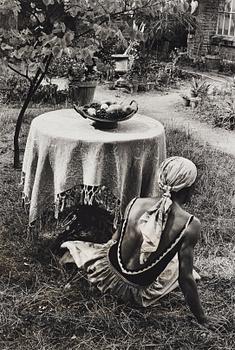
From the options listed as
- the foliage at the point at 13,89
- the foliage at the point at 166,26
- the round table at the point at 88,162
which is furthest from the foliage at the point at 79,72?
the round table at the point at 88,162

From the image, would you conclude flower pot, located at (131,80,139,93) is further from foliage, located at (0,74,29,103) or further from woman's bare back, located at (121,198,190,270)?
woman's bare back, located at (121,198,190,270)

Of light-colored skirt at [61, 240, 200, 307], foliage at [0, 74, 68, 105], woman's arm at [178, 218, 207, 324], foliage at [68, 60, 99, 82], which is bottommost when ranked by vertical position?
foliage at [0, 74, 68, 105]

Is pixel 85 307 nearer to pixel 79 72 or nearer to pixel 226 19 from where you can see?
pixel 79 72

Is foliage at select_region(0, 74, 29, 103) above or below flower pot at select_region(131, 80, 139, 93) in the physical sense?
above

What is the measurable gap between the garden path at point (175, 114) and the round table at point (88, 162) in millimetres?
2504

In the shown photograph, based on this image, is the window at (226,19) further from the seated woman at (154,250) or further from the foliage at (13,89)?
the seated woman at (154,250)

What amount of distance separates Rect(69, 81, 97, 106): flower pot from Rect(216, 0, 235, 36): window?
6.62 m

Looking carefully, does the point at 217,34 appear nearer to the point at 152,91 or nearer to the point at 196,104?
the point at 152,91

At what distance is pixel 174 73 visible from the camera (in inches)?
525

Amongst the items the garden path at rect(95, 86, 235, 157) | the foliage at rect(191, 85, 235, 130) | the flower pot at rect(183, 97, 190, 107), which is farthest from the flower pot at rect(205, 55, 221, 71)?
the flower pot at rect(183, 97, 190, 107)

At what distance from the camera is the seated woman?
3174 mm

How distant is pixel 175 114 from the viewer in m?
9.90

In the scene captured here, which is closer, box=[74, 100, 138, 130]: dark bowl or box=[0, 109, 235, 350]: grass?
box=[0, 109, 235, 350]: grass

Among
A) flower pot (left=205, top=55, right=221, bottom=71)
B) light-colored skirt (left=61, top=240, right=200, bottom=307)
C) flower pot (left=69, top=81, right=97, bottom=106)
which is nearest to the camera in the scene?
light-colored skirt (left=61, top=240, right=200, bottom=307)
